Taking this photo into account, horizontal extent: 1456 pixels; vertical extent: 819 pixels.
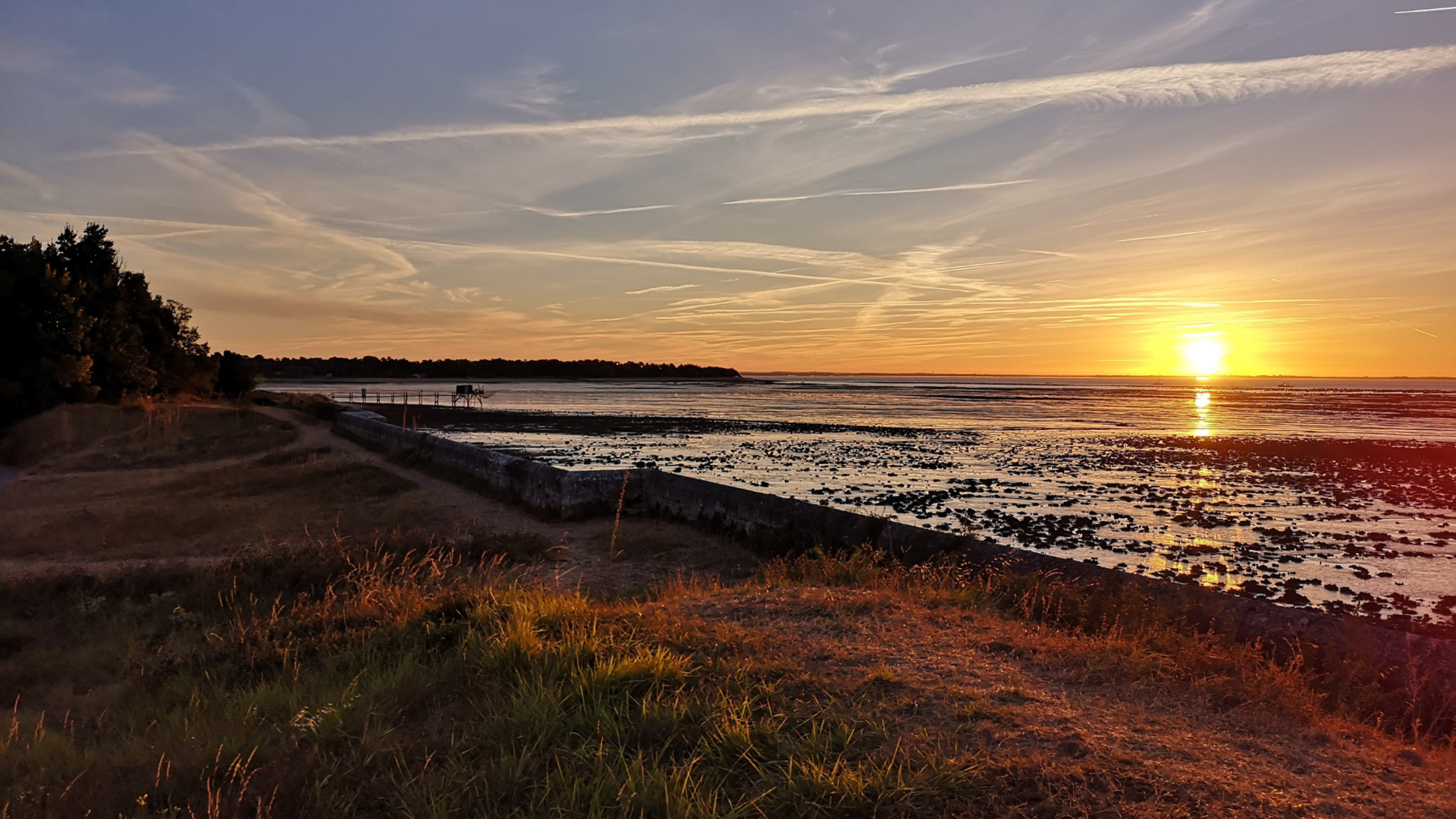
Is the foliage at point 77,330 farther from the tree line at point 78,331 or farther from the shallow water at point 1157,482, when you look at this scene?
the shallow water at point 1157,482

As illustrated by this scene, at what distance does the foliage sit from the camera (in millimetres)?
27078

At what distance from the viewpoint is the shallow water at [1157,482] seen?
10664mm

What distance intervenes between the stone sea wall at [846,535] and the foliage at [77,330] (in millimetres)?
19426

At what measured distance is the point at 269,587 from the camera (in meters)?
7.97

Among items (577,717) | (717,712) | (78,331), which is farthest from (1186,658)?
(78,331)

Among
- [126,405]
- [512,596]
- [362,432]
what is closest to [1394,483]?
[512,596]

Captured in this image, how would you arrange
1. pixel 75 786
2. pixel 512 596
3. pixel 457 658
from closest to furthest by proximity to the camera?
pixel 75 786 → pixel 457 658 → pixel 512 596

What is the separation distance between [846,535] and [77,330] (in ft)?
109

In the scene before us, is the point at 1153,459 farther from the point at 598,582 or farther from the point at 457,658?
the point at 457,658

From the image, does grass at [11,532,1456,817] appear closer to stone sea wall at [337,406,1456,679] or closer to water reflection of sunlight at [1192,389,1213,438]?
stone sea wall at [337,406,1456,679]

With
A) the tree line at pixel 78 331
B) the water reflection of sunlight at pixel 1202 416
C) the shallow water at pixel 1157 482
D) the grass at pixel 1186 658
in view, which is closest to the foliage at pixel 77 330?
the tree line at pixel 78 331

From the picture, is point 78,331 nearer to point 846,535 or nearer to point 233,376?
point 233,376

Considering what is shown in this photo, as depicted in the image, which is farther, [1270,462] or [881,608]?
[1270,462]

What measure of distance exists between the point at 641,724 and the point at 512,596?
230cm
